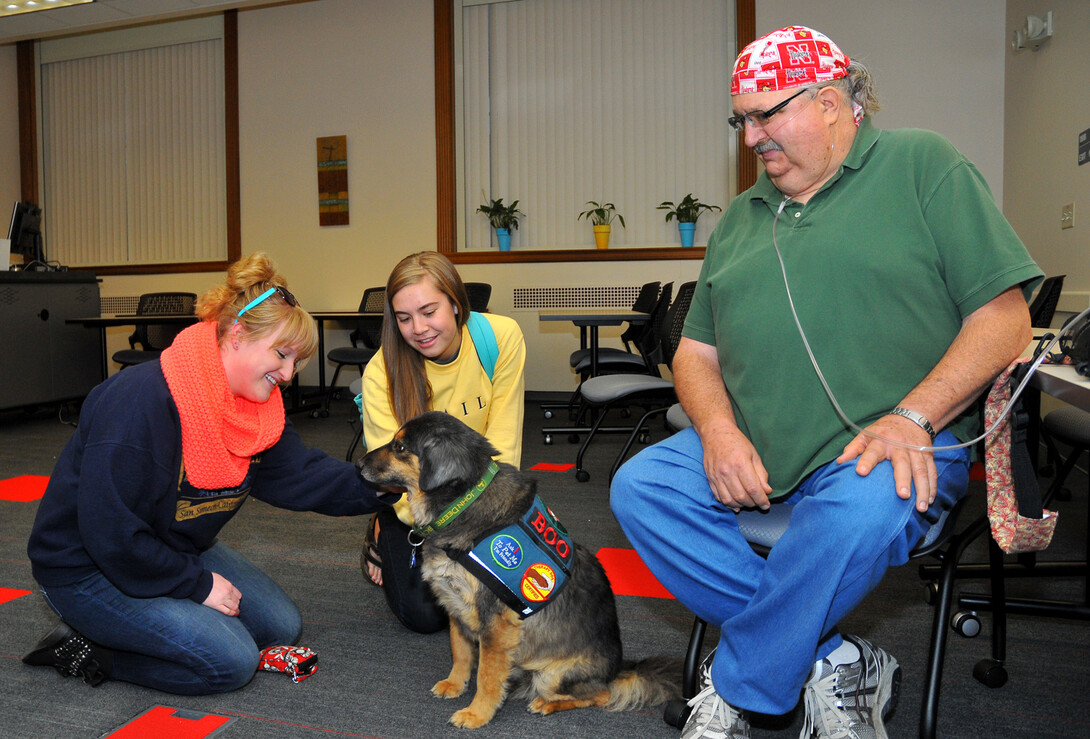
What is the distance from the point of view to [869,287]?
1481mm

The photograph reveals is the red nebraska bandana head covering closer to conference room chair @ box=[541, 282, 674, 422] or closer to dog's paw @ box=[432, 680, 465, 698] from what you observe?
dog's paw @ box=[432, 680, 465, 698]

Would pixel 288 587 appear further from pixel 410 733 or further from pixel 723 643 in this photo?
pixel 723 643

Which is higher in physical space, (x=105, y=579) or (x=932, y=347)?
(x=932, y=347)

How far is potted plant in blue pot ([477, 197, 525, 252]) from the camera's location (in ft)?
24.2

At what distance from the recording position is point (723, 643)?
1.44 metres

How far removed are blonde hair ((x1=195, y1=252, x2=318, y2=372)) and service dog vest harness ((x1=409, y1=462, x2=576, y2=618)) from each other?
1.76 ft

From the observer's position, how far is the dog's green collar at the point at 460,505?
5.73 feet

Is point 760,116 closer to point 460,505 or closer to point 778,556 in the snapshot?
point 778,556

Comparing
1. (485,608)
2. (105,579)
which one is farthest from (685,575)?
(105,579)

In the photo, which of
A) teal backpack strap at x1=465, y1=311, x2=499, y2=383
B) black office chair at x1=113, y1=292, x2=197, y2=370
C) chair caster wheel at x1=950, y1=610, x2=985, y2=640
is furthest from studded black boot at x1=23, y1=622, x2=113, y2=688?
black office chair at x1=113, y1=292, x2=197, y2=370

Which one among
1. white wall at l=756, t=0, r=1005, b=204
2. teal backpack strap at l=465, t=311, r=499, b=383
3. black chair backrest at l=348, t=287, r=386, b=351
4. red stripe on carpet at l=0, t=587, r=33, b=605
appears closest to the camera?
teal backpack strap at l=465, t=311, r=499, b=383

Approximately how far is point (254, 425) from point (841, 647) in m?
1.39

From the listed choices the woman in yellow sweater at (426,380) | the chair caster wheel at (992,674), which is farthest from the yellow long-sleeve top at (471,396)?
the chair caster wheel at (992,674)

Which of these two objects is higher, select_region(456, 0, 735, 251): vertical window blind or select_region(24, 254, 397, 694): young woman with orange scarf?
select_region(456, 0, 735, 251): vertical window blind
